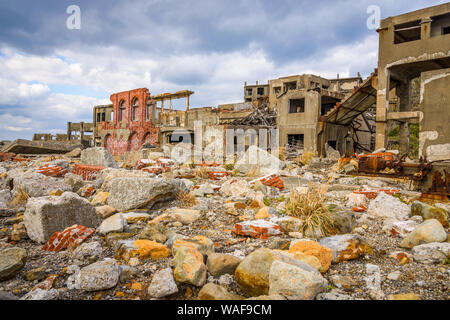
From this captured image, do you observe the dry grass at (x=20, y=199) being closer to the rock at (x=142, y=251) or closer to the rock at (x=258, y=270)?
the rock at (x=142, y=251)

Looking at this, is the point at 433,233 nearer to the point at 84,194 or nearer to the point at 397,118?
the point at 84,194

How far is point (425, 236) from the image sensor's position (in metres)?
3.29

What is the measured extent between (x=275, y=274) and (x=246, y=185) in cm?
434

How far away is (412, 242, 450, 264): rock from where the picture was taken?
2.85 metres

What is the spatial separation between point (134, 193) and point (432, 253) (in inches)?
173

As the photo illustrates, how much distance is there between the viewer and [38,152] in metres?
19.1

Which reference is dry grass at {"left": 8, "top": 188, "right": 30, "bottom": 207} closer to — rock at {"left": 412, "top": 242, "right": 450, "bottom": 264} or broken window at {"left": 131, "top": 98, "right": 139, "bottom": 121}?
rock at {"left": 412, "top": 242, "right": 450, "bottom": 264}

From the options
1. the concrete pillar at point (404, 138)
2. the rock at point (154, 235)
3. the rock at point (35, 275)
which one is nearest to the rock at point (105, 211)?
the rock at point (154, 235)

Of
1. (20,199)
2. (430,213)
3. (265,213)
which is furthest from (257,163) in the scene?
(20,199)

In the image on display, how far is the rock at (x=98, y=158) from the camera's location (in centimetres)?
1080

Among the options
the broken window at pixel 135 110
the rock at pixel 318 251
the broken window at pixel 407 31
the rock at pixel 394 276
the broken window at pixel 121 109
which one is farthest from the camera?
the broken window at pixel 121 109

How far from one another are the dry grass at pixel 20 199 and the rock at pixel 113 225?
3111mm

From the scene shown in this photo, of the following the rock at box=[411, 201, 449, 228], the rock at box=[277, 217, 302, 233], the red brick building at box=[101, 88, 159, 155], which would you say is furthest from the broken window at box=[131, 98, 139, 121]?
the rock at box=[411, 201, 449, 228]

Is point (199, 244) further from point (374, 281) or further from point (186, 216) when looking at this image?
point (374, 281)
